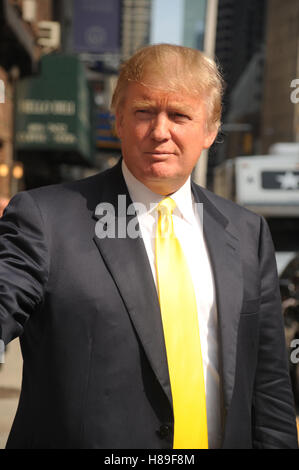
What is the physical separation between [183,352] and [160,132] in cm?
70

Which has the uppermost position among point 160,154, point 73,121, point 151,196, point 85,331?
point 160,154

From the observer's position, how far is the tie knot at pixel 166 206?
7.17 ft

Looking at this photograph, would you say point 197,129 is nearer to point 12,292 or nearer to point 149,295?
point 149,295

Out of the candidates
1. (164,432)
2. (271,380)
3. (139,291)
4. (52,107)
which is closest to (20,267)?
(139,291)

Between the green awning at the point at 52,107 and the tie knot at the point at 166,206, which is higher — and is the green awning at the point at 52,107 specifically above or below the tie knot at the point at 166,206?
below

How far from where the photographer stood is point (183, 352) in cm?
202

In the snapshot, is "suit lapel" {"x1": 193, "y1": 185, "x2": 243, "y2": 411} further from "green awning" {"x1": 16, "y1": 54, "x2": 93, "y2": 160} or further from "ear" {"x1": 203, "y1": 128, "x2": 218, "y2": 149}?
"green awning" {"x1": 16, "y1": 54, "x2": 93, "y2": 160}

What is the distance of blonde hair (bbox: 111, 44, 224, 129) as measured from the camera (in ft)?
6.63

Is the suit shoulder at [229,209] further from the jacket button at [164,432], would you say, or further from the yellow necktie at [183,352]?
the jacket button at [164,432]

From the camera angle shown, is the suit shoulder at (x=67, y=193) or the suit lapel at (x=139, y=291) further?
the suit shoulder at (x=67, y=193)

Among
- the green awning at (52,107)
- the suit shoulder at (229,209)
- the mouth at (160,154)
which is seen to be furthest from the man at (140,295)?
the green awning at (52,107)

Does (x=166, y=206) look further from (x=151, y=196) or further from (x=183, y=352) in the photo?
(x=183, y=352)

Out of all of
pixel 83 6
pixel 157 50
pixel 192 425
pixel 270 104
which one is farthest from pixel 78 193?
pixel 270 104

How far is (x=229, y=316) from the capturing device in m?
2.13
